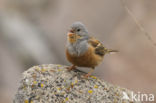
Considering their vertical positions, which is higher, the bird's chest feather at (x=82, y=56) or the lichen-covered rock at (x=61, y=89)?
the bird's chest feather at (x=82, y=56)

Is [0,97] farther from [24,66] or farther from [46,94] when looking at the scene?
[46,94]

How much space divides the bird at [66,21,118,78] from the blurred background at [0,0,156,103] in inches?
291

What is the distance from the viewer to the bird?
8031 millimetres

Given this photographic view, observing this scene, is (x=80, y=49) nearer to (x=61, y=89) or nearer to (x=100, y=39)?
(x=61, y=89)

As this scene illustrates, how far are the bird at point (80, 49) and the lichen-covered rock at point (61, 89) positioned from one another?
445mm

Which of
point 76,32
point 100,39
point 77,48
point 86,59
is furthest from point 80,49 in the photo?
point 100,39

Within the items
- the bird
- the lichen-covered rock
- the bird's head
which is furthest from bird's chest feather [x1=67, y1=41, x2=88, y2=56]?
the lichen-covered rock

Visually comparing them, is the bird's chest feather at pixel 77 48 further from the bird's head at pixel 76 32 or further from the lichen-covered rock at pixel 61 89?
the lichen-covered rock at pixel 61 89

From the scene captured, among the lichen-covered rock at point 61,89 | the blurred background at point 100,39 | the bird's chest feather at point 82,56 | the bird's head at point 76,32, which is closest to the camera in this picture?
the lichen-covered rock at point 61,89

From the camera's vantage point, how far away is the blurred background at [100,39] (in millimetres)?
16391

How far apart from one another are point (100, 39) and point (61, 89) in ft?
32.4

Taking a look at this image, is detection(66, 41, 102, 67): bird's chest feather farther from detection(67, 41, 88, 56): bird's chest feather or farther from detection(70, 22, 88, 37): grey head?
detection(70, 22, 88, 37): grey head

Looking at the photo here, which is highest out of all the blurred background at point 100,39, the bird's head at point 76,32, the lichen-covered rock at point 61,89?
the blurred background at point 100,39

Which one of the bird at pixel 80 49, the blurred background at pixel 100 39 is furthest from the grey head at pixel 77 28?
the blurred background at pixel 100 39
